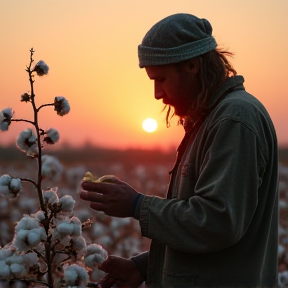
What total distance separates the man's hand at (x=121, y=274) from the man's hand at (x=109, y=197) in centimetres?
51

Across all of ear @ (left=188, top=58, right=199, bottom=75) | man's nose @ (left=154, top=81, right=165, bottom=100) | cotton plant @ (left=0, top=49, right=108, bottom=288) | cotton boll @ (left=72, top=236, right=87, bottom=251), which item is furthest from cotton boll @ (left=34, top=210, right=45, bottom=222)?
ear @ (left=188, top=58, right=199, bottom=75)

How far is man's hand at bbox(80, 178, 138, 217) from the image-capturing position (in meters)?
2.47

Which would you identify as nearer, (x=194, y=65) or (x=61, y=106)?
(x=61, y=106)

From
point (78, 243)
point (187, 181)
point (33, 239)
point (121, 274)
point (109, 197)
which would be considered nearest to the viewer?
point (33, 239)

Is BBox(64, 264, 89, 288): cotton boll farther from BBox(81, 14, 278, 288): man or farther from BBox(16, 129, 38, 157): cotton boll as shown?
BBox(16, 129, 38, 157): cotton boll

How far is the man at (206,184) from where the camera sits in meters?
2.41

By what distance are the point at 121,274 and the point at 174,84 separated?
84 cm

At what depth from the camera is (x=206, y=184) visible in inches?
96.0

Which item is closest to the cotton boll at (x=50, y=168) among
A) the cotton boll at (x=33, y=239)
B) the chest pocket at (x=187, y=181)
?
the cotton boll at (x=33, y=239)

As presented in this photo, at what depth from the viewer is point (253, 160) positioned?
2.43 metres

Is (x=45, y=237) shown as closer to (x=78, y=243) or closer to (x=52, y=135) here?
(x=78, y=243)

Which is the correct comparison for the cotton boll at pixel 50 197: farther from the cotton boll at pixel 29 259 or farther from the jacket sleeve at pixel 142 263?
the jacket sleeve at pixel 142 263

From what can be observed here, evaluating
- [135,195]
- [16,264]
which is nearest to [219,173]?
[135,195]

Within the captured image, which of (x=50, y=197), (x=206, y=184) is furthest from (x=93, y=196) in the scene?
(x=206, y=184)
